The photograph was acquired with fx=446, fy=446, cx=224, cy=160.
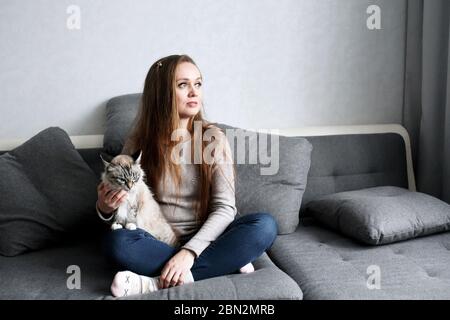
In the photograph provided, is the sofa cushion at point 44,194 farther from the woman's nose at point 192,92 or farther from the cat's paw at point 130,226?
the woman's nose at point 192,92

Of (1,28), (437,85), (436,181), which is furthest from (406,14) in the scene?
(1,28)

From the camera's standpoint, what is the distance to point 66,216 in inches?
73.5

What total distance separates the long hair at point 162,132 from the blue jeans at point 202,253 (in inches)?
8.8

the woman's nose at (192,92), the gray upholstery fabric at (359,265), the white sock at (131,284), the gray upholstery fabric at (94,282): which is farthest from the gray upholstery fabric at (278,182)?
the white sock at (131,284)

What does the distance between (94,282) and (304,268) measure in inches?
29.1

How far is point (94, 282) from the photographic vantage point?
60.0 inches

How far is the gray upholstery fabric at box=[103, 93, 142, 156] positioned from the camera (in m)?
2.04

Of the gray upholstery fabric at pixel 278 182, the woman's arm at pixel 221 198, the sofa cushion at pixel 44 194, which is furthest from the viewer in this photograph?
the gray upholstery fabric at pixel 278 182

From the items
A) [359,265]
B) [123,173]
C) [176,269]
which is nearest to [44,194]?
[123,173]

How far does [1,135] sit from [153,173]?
99 centimetres

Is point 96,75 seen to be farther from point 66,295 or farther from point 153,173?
point 66,295

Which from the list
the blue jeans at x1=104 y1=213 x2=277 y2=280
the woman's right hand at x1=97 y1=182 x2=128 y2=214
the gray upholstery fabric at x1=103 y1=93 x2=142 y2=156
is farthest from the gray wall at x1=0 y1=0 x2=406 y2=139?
the blue jeans at x1=104 y1=213 x2=277 y2=280

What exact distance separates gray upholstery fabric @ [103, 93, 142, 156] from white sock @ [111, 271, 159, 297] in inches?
29.3

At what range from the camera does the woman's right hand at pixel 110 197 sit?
1.58 m
